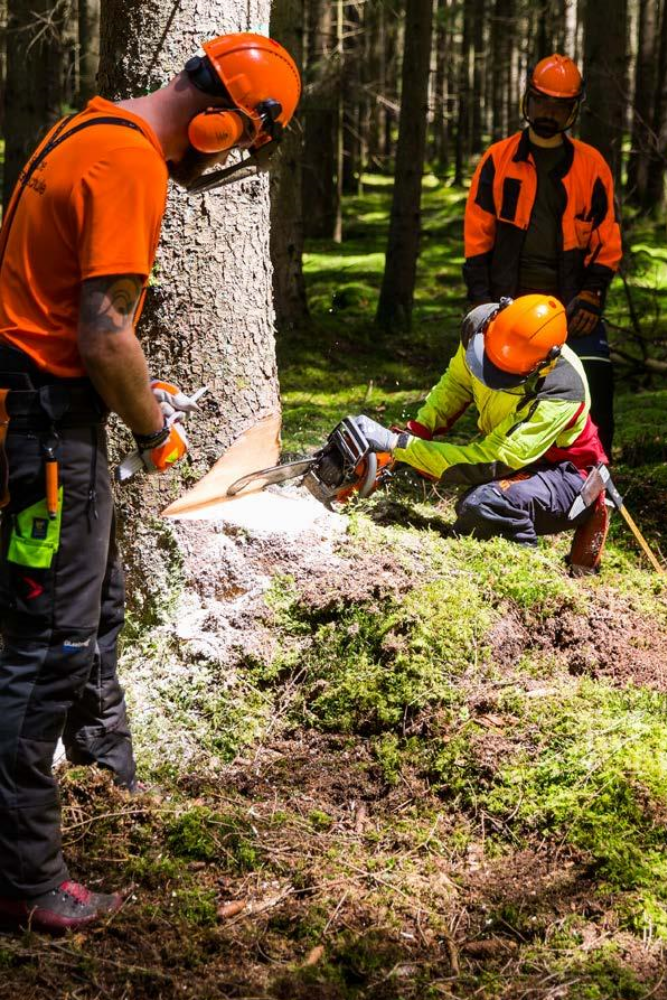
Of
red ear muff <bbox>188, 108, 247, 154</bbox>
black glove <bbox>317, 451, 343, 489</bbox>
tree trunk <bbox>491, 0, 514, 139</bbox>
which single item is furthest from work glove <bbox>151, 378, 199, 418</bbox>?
tree trunk <bbox>491, 0, 514, 139</bbox>

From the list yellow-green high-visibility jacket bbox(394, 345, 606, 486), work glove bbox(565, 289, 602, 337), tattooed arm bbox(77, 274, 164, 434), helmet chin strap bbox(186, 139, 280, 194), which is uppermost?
helmet chin strap bbox(186, 139, 280, 194)

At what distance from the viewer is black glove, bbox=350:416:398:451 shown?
452 cm

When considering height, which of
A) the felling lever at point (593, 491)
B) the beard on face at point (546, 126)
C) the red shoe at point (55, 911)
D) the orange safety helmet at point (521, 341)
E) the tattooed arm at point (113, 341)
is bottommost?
the red shoe at point (55, 911)

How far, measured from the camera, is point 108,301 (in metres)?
2.50

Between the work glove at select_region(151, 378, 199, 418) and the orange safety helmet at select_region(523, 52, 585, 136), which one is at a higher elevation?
the orange safety helmet at select_region(523, 52, 585, 136)

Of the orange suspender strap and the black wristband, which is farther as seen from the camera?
the black wristband

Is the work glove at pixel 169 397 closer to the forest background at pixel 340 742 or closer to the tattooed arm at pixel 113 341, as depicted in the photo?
the tattooed arm at pixel 113 341

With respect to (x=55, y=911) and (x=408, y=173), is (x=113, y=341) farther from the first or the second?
(x=408, y=173)

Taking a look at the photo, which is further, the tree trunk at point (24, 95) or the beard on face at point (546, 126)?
the tree trunk at point (24, 95)

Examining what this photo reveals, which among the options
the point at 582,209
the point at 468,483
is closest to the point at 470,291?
the point at 582,209

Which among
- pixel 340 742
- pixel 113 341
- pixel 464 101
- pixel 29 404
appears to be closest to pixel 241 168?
pixel 113 341

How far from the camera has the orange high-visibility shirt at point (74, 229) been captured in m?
2.45

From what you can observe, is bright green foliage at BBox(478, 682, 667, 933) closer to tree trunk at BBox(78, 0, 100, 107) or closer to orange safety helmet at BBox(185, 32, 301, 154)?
orange safety helmet at BBox(185, 32, 301, 154)

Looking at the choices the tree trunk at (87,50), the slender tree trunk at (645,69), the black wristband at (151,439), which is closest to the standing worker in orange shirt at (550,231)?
the black wristband at (151,439)
